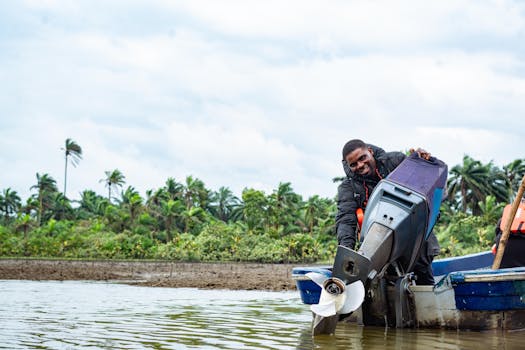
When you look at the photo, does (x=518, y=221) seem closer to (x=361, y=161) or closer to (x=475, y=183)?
(x=361, y=161)

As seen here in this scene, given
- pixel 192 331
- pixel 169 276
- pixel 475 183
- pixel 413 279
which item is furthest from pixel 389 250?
pixel 475 183

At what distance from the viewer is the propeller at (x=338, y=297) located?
4926 millimetres

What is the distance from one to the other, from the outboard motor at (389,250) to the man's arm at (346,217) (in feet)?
1.14

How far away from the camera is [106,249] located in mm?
40406

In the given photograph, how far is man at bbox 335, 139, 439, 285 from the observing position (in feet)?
19.7

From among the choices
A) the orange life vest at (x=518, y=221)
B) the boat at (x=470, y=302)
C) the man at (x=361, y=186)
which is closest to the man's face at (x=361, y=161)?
the man at (x=361, y=186)

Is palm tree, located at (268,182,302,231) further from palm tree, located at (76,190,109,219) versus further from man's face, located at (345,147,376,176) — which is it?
man's face, located at (345,147,376,176)

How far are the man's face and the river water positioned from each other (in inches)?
53.0

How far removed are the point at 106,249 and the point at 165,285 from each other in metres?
27.1

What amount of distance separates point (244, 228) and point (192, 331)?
4066 cm

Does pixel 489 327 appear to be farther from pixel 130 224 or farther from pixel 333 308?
pixel 130 224

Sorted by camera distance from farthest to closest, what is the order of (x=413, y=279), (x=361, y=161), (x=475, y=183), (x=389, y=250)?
(x=475, y=183), (x=413, y=279), (x=361, y=161), (x=389, y=250)

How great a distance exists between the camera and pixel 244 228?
1829 inches

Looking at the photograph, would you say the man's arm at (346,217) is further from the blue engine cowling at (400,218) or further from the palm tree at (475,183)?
the palm tree at (475,183)
